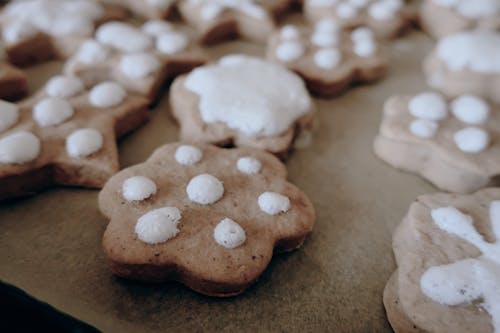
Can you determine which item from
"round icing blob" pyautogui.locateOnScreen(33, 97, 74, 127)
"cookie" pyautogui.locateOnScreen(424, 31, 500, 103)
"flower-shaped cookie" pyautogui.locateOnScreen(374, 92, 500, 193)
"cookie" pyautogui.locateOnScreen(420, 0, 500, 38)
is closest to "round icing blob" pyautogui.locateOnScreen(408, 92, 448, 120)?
"flower-shaped cookie" pyautogui.locateOnScreen(374, 92, 500, 193)

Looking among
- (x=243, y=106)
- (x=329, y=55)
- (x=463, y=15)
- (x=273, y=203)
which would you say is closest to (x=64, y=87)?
(x=243, y=106)

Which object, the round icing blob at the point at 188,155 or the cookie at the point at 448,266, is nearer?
the cookie at the point at 448,266

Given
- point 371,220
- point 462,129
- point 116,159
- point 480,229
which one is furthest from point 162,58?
point 480,229

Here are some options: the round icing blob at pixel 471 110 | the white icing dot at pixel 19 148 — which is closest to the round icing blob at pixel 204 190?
the white icing dot at pixel 19 148

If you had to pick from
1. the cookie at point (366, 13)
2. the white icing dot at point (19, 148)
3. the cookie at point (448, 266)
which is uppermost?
the cookie at point (366, 13)

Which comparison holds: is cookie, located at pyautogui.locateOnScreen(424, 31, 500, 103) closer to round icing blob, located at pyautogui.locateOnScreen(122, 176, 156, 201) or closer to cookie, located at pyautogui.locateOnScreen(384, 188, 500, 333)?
cookie, located at pyautogui.locateOnScreen(384, 188, 500, 333)

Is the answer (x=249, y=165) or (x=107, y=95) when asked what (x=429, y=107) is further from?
→ (x=107, y=95)

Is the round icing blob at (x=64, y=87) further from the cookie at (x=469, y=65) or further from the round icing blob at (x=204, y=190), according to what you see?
the cookie at (x=469, y=65)

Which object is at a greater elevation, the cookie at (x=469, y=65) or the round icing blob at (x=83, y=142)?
the cookie at (x=469, y=65)
